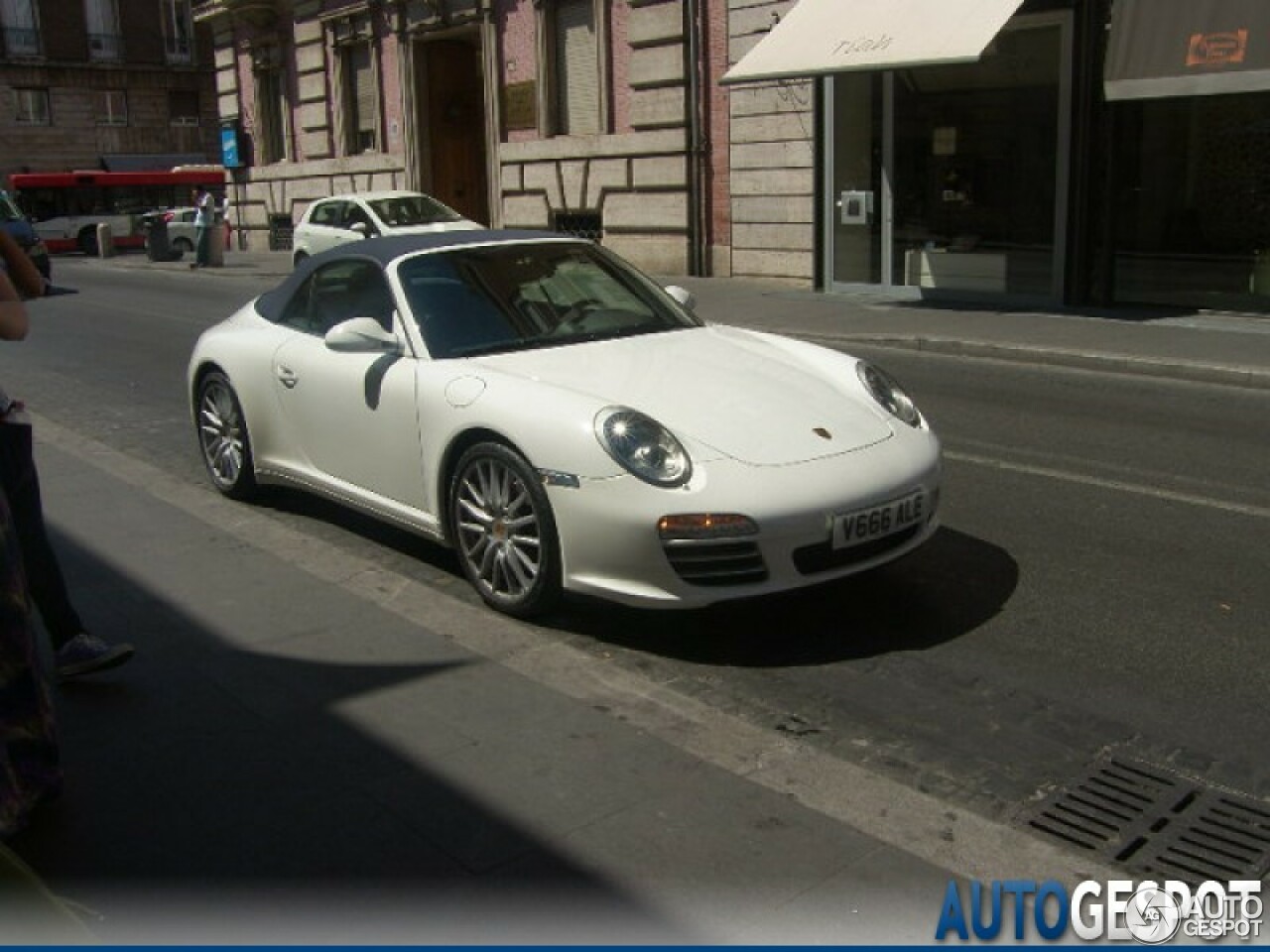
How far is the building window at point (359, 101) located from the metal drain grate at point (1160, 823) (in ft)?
91.5

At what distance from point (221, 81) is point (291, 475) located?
31715 millimetres

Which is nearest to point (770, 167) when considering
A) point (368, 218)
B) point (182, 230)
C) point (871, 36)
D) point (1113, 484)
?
point (871, 36)

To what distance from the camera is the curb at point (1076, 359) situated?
10.7m

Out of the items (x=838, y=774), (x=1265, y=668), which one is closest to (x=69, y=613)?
(x=838, y=774)

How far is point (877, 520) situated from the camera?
4.79 meters

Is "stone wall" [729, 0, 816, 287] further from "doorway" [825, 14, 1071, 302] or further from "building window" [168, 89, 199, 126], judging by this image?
"building window" [168, 89, 199, 126]

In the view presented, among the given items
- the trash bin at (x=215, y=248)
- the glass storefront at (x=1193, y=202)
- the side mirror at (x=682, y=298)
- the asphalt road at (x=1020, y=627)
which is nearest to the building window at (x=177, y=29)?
the trash bin at (x=215, y=248)

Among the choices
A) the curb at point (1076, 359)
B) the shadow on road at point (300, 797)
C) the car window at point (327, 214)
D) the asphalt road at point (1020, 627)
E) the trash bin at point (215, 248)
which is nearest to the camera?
the shadow on road at point (300, 797)

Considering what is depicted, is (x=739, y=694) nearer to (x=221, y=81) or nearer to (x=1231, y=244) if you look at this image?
(x=1231, y=244)

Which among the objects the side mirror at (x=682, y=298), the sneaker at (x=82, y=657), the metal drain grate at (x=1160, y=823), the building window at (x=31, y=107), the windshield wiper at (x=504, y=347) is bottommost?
the metal drain grate at (x=1160, y=823)

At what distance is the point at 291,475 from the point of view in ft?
21.2

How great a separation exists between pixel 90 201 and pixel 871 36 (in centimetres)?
3300

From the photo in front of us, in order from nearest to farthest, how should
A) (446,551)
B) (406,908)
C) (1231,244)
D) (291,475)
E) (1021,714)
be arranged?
(406,908) → (1021,714) → (446,551) → (291,475) → (1231,244)

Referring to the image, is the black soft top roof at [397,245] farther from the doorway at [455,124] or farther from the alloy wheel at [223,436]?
the doorway at [455,124]
